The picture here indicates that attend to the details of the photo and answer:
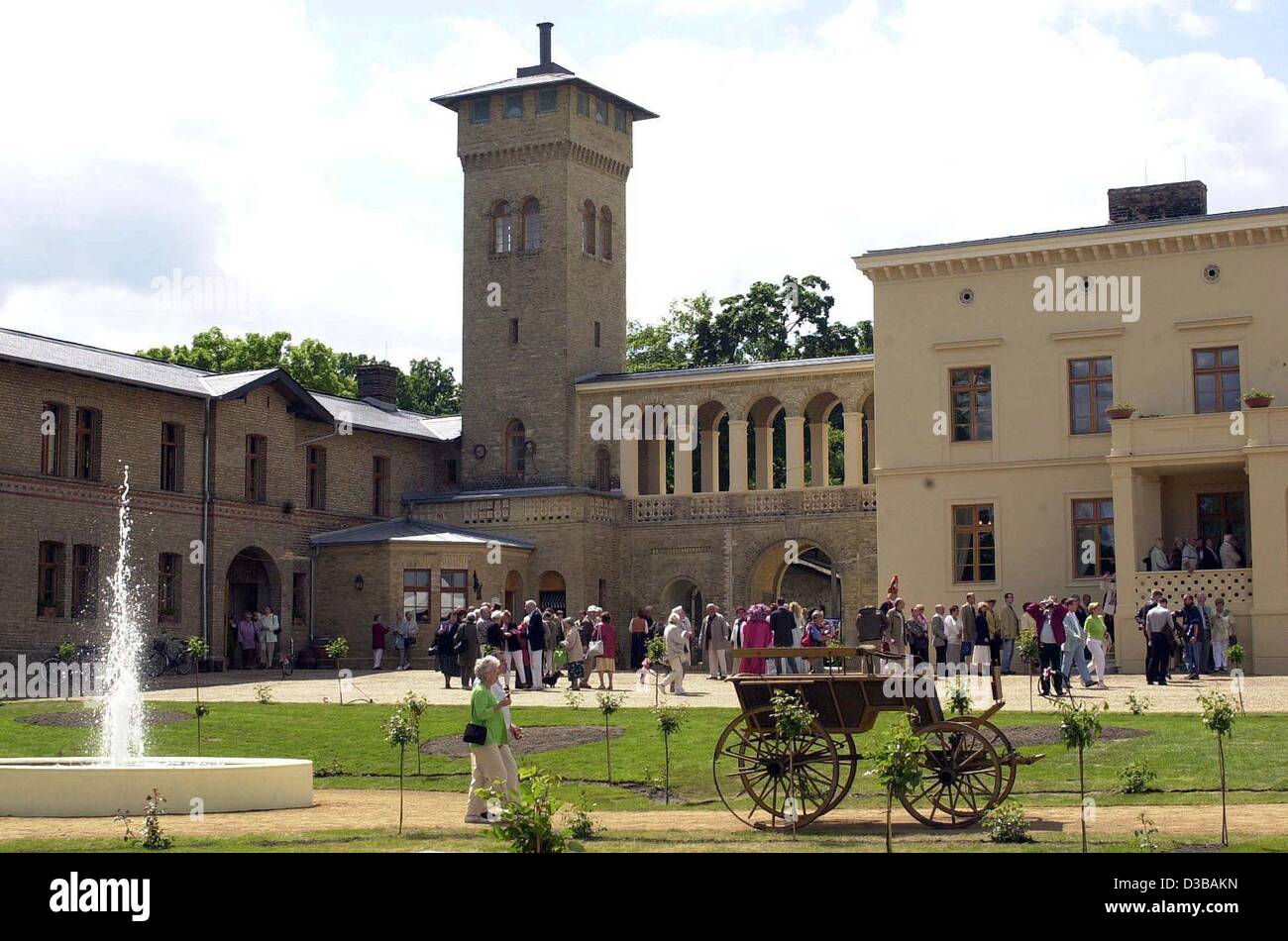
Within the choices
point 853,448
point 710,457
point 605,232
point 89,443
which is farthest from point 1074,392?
point 89,443

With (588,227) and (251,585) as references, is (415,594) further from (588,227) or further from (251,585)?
(588,227)

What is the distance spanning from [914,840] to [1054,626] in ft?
47.3

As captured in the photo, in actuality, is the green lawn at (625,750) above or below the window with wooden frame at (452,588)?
below

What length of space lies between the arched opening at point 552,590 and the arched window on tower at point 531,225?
32.1 feet

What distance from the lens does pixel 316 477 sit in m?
46.5

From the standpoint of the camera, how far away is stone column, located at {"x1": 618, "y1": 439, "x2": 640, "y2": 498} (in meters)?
49.4

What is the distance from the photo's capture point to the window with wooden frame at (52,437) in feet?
125

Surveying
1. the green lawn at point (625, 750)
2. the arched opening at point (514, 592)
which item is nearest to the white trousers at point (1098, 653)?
the green lawn at point (625, 750)

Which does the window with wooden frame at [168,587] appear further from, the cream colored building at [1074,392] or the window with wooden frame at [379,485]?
the cream colored building at [1074,392]

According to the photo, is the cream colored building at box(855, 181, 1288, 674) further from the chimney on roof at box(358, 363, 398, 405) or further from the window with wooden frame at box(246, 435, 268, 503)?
the chimney on roof at box(358, 363, 398, 405)

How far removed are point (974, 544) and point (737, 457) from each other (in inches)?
418

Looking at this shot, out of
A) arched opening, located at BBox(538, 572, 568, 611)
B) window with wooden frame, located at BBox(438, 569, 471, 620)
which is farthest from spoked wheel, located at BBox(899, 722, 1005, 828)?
arched opening, located at BBox(538, 572, 568, 611)

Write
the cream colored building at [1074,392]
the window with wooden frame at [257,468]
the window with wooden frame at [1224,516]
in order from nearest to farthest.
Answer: the cream colored building at [1074,392] < the window with wooden frame at [1224,516] < the window with wooden frame at [257,468]
